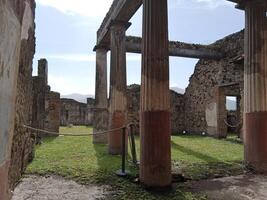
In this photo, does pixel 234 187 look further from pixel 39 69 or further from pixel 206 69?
pixel 39 69

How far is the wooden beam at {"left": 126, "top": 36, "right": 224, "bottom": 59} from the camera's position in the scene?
11165 millimetres

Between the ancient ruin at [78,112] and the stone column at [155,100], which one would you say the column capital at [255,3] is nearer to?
the stone column at [155,100]

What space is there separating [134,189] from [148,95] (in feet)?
5.28

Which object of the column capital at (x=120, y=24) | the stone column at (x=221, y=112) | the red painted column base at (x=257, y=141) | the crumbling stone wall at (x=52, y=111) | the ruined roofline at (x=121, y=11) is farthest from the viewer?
the crumbling stone wall at (x=52, y=111)

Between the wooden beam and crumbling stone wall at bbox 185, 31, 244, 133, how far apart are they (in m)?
0.49

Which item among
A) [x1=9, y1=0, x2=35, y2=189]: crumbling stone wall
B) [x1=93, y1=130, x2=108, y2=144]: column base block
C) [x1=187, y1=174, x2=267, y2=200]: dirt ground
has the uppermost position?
[x1=9, y1=0, x2=35, y2=189]: crumbling stone wall

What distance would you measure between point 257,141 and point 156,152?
8.83 feet

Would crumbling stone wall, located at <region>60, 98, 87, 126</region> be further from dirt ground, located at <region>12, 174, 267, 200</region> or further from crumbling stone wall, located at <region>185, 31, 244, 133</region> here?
dirt ground, located at <region>12, 174, 267, 200</region>

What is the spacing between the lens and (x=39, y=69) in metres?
14.5

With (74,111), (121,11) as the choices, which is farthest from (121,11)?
(74,111)

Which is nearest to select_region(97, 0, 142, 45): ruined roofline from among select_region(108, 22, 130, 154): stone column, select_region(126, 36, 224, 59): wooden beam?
select_region(108, 22, 130, 154): stone column

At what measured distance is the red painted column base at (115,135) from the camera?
27.5ft

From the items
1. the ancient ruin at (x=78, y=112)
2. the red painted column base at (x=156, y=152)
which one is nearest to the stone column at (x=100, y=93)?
the red painted column base at (x=156, y=152)

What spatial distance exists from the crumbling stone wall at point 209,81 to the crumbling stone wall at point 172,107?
0.36m
